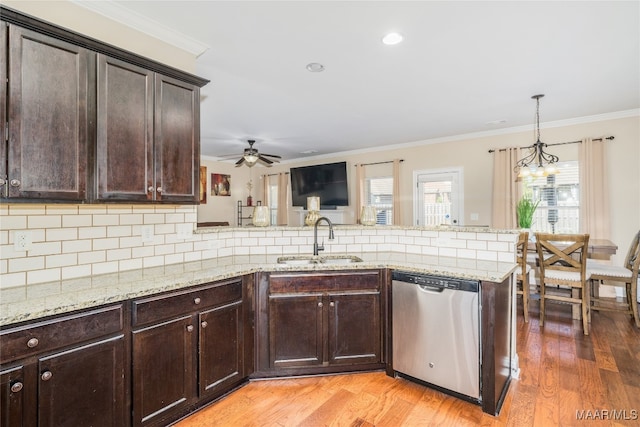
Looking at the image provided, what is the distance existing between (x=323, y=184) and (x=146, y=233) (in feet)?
18.0

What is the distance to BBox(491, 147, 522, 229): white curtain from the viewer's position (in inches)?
202

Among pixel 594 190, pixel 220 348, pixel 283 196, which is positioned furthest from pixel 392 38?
pixel 283 196

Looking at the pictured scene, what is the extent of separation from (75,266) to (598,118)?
628cm

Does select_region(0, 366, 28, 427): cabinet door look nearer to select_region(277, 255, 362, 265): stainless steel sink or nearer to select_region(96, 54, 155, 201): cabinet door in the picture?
select_region(96, 54, 155, 201): cabinet door

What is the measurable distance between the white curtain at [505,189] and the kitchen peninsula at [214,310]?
3.20 m

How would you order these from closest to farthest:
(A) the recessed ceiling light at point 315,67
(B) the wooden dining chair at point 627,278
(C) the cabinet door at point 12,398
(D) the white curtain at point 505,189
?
(C) the cabinet door at point 12,398 < (A) the recessed ceiling light at point 315,67 < (B) the wooden dining chair at point 627,278 < (D) the white curtain at point 505,189

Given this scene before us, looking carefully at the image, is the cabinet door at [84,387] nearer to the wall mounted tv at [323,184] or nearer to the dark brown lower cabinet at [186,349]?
the dark brown lower cabinet at [186,349]

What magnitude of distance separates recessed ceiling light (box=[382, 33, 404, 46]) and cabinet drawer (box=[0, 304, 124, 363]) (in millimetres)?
2551

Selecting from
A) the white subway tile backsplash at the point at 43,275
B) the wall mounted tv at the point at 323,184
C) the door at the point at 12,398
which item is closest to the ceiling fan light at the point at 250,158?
the wall mounted tv at the point at 323,184

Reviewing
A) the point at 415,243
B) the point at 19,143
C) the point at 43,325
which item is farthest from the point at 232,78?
the point at 43,325

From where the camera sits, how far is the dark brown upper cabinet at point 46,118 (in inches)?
59.0

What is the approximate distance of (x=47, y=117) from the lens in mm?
1602

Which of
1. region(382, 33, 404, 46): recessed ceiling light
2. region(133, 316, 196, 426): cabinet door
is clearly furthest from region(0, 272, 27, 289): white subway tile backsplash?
region(382, 33, 404, 46): recessed ceiling light

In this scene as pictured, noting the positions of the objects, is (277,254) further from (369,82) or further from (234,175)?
(234,175)
